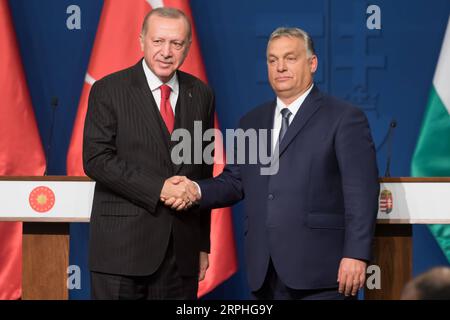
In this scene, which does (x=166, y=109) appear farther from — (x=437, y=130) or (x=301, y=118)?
(x=437, y=130)

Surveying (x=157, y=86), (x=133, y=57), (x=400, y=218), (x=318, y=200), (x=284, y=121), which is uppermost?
(x=133, y=57)

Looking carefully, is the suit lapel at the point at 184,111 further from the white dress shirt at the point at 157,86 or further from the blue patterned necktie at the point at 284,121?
the blue patterned necktie at the point at 284,121

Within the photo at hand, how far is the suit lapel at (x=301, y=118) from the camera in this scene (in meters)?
2.62

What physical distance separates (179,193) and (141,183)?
0.13m

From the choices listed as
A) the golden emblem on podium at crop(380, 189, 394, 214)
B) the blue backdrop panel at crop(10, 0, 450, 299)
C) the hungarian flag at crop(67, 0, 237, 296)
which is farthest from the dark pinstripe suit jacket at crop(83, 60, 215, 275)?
the blue backdrop panel at crop(10, 0, 450, 299)

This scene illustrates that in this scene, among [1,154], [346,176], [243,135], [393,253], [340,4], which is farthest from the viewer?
[340,4]

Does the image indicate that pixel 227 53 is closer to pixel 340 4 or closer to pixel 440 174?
pixel 340 4

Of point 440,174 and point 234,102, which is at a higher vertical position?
point 234,102

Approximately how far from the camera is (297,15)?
181 inches

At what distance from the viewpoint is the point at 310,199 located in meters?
2.57

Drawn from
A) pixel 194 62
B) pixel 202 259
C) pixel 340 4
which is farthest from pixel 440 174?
pixel 202 259

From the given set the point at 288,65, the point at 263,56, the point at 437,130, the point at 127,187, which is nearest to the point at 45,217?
the point at 127,187

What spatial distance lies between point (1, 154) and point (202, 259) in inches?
64.5

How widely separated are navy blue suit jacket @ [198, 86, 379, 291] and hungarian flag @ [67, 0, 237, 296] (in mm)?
1618
